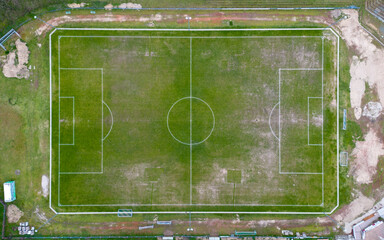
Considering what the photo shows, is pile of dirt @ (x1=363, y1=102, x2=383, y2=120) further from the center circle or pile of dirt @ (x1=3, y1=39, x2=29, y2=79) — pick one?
pile of dirt @ (x1=3, y1=39, x2=29, y2=79)

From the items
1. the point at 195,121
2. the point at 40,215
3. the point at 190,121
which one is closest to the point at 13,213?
the point at 40,215

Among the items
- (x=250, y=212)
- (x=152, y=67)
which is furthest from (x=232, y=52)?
(x=250, y=212)

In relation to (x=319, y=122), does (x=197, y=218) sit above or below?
below

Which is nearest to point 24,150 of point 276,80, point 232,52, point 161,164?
point 161,164

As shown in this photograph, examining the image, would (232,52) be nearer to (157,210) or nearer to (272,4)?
(272,4)

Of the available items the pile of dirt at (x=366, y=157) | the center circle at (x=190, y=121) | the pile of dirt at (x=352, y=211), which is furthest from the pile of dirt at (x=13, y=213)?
the pile of dirt at (x=366, y=157)

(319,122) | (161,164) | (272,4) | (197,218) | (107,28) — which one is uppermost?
(272,4)

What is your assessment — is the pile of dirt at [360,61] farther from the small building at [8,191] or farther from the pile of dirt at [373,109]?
the small building at [8,191]
